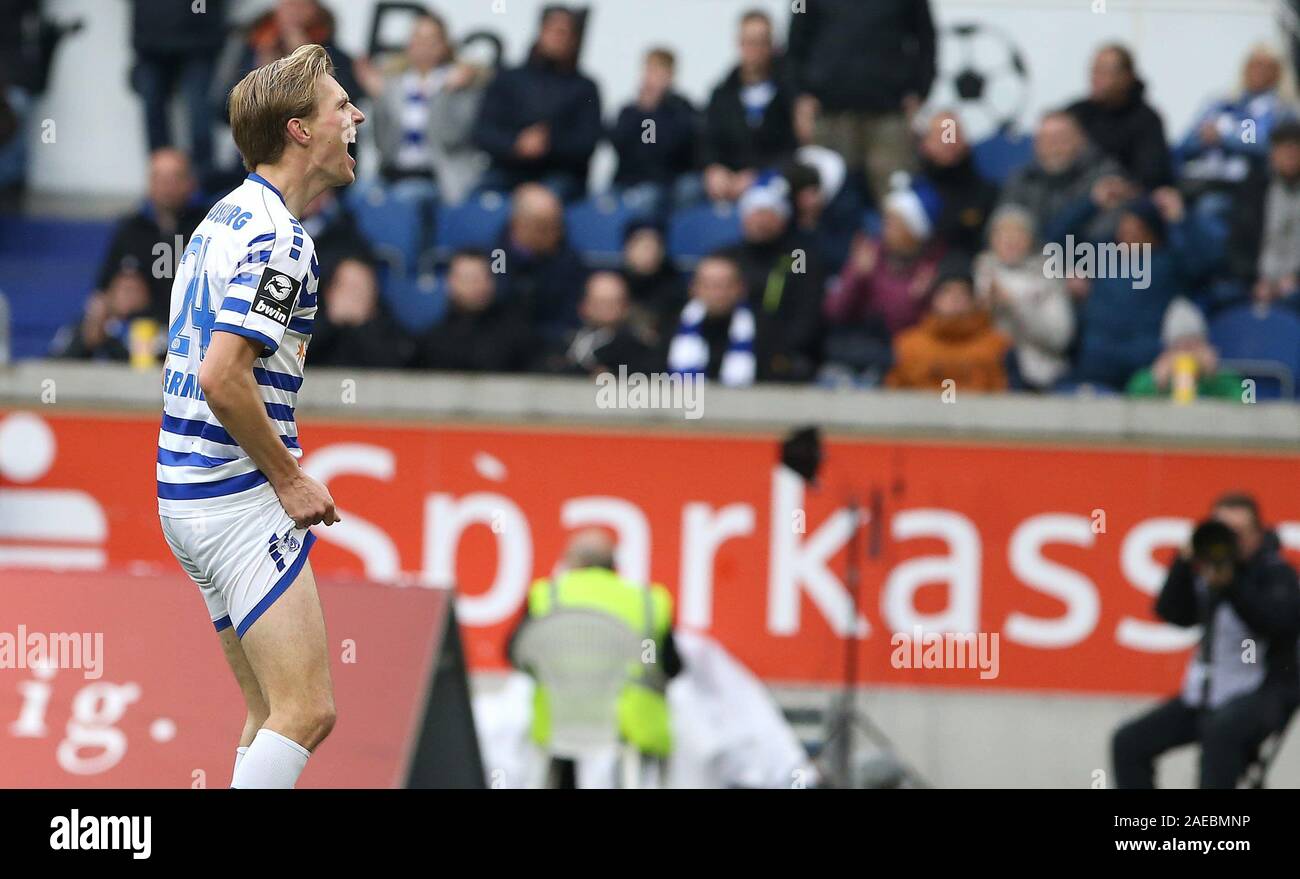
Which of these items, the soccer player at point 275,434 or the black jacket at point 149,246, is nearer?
the soccer player at point 275,434

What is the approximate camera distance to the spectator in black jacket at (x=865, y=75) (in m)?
11.1

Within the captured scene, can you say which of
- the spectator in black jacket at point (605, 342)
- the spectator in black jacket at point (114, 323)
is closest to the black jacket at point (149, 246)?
the spectator in black jacket at point (114, 323)

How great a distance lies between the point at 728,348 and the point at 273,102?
5.80m

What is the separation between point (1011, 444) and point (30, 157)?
7.71 m

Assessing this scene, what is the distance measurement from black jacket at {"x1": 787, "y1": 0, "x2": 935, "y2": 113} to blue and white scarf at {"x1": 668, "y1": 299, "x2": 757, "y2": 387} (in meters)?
2.00

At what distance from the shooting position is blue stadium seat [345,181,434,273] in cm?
1130

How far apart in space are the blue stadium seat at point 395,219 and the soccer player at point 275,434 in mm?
7106

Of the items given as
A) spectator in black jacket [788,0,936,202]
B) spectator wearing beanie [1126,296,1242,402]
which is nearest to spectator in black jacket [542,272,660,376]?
spectator in black jacket [788,0,936,202]

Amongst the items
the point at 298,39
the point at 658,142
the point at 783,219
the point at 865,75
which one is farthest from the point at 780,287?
the point at 298,39

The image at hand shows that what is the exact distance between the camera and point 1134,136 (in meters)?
11.0

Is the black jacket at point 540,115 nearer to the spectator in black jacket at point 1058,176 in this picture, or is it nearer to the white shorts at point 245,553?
the spectator in black jacket at point 1058,176

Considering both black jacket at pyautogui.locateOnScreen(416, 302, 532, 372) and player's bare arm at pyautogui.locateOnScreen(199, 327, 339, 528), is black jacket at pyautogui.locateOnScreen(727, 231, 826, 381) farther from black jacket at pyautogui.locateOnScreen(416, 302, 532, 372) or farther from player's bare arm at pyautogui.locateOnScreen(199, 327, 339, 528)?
player's bare arm at pyautogui.locateOnScreen(199, 327, 339, 528)

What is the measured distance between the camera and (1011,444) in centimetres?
938
